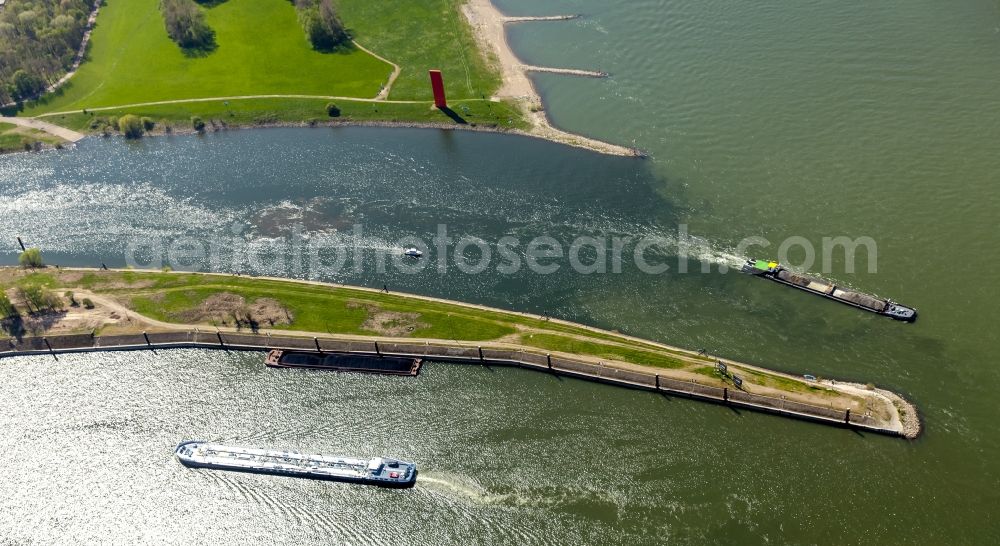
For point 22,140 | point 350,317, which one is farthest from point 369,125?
point 22,140

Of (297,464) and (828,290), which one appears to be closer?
(297,464)

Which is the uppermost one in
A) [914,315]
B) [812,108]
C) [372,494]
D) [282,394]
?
[812,108]

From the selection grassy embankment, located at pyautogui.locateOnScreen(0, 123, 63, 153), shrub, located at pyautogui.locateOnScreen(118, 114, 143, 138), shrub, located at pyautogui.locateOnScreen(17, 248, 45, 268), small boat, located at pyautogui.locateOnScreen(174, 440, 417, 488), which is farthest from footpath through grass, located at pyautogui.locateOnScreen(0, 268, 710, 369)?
grassy embankment, located at pyautogui.locateOnScreen(0, 123, 63, 153)

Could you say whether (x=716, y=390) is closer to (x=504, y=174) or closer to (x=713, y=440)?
(x=713, y=440)

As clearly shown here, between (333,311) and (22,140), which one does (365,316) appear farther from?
(22,140)

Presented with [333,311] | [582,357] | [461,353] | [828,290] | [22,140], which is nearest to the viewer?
[582,357]

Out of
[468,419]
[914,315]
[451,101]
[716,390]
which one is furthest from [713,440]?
[451,101]

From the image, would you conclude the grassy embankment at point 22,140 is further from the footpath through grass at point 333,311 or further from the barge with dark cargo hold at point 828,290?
the barge with dark cargo hold at point 828,290

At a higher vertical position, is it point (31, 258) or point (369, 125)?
point (369, 125)
